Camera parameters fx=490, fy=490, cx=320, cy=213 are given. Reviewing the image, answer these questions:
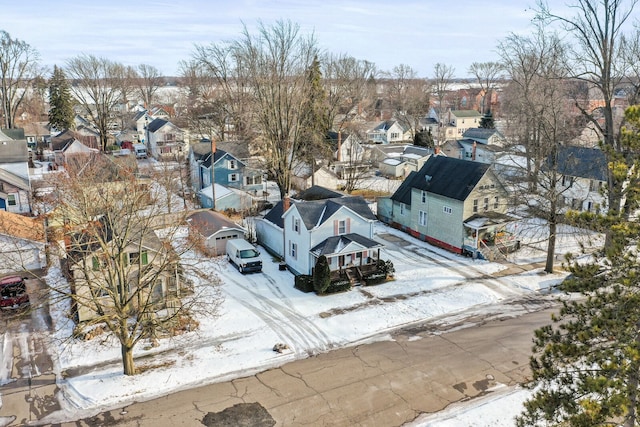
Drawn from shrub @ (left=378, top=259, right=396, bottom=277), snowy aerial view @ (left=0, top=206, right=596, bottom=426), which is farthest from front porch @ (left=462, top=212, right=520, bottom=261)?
shrub @ (left=378, top=259, right=396, bottom=277)

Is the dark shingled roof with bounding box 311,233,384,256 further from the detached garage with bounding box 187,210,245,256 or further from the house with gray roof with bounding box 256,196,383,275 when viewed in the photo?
the detached garage with bounding box 187,210,245,256

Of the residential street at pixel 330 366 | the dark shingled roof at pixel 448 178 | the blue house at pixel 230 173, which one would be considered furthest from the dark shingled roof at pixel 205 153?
the residential street at pixel 330 366

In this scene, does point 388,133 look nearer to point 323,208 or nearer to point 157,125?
point 157,125

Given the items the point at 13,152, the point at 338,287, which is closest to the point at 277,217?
the point at 338,287

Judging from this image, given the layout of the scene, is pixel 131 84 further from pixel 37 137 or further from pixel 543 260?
pixel 543 260

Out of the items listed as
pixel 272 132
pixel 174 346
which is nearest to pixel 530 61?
pixel 272 132

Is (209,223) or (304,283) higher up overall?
(209,223)
